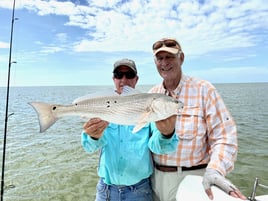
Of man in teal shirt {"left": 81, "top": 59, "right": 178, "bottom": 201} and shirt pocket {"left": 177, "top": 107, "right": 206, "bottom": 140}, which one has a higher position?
shirt pocket {"left": 177, "top": 107, "right": 206, "bottom": 140}

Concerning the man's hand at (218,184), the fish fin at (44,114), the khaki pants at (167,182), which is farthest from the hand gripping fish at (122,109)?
the khaki pants at (167,182)

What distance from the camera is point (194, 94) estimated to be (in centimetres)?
321

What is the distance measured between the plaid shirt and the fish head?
2.14ft

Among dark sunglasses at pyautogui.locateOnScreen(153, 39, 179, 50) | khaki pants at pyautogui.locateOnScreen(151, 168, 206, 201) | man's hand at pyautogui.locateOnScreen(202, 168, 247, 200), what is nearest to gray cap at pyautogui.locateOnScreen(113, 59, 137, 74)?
dark sunglasses at pyautogui.locateOnScreen(153, 39, 179, 50)

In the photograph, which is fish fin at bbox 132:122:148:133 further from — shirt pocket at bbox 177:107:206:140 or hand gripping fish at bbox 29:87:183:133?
shirt pocket at bbox 177:107:206:140

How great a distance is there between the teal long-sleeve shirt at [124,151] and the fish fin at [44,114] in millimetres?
595

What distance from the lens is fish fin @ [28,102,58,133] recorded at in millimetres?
2428

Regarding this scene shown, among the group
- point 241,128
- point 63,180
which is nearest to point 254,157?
point 241,128

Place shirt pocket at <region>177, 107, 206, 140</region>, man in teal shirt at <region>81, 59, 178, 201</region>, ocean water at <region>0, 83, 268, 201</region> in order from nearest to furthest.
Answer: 1. man in teal shirt at <region>81, 59, 178, 201</region>
2. shirt pocket at <region>177, 107, 206, 140</region>
3. ocean water at <region>0, 83, 268, 201</region>

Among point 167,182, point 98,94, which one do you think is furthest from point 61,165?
point 98,94

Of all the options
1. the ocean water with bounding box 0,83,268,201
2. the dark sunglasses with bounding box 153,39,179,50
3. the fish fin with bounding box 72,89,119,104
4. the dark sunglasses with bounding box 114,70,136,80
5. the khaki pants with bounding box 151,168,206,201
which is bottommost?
the ocean water with bounding box 0,83,268,201

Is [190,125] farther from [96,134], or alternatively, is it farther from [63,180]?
[63,180]

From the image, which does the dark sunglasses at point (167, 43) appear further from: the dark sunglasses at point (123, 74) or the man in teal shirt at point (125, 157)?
the man in teal shirt at point (125, 157)

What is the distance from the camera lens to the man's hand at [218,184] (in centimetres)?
246
